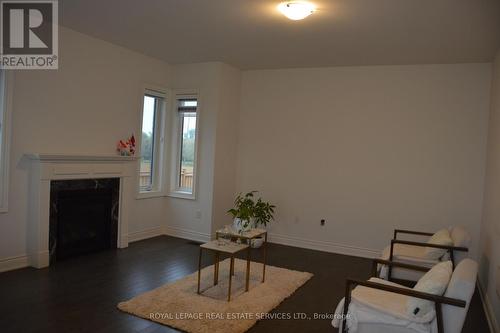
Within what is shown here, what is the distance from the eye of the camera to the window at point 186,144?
5.77 metres

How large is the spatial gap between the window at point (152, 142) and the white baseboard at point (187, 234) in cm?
67

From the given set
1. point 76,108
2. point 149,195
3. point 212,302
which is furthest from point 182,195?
point 212,302

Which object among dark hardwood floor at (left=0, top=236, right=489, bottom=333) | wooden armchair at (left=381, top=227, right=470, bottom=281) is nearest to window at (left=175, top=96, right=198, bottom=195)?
dark hardwood floor at (left=0, top=236, right=489, bottom=333)

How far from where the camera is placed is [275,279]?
13.0 feet

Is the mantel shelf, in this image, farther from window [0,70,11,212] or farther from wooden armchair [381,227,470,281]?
wooden armchair [381,227,470,281]

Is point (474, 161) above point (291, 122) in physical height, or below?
below

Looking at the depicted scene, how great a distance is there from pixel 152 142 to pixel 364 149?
3.17 meters

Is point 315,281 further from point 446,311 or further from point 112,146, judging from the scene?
point 112,146

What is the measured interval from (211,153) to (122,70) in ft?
5.50

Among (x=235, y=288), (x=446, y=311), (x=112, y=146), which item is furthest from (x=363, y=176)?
(x=112, y=146)

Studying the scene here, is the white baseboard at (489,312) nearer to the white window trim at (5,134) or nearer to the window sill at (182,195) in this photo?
the window sill at (182,195)

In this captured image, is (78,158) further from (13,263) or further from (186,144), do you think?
(186,144)

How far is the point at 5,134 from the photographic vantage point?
3.77 meters

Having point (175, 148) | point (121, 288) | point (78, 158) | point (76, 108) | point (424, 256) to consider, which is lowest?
point (121, 288)
